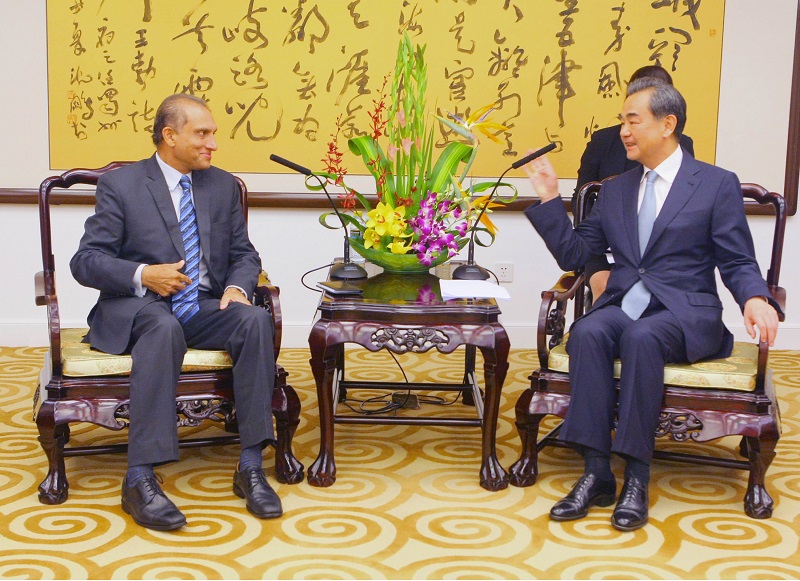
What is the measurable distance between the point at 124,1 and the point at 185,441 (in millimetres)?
2262

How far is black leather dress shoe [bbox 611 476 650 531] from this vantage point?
8.06ft

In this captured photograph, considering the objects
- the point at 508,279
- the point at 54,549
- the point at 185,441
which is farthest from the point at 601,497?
the point at 508,279

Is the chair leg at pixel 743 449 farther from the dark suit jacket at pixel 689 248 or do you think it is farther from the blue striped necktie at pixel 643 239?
the blue striped necktie at pixel 643 239

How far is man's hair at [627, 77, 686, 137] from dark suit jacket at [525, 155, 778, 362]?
5.9 inches

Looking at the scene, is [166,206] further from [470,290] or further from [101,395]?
[470,290]

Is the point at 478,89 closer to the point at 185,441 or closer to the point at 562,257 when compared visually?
the point at 562,257

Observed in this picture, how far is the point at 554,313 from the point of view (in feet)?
9.31

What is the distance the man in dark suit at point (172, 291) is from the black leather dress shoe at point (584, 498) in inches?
30.3

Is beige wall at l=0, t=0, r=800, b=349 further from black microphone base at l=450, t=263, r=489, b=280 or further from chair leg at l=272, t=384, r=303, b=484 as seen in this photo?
chair leg at l=272, t=384, r=303, b=484

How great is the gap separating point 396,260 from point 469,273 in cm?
26

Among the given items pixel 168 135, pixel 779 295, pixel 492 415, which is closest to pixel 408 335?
pixel 492 415

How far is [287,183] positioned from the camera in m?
4.31

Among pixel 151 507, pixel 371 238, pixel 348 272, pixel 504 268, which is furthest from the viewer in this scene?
pixel 504 268

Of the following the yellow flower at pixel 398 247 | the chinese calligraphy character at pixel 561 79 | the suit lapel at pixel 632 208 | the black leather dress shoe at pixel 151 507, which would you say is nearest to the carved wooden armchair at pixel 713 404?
the suit lapel at pixel 632 208
